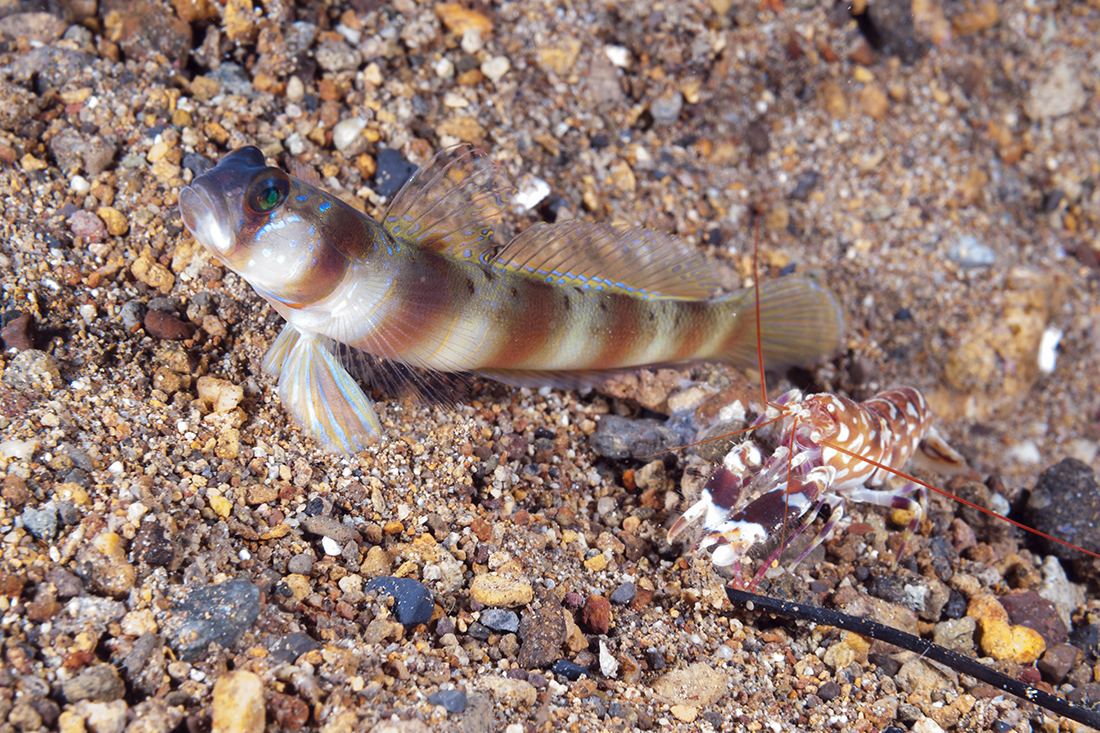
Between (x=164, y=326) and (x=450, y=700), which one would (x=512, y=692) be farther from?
(x=164, y=326)

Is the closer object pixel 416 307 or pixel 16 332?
pixel 16 332

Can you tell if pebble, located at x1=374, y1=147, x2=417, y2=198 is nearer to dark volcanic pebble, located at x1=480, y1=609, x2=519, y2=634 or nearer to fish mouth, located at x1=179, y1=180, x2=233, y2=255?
fish mouth, located at x1=179, y1=180, x2=233, y2=255

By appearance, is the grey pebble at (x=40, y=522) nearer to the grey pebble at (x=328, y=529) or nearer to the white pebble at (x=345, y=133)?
the grey pebble at (x=328, y=529)

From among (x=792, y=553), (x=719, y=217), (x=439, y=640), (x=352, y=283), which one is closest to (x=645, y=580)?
(x=792, y=553)

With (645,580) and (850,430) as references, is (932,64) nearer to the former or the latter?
(850,430)

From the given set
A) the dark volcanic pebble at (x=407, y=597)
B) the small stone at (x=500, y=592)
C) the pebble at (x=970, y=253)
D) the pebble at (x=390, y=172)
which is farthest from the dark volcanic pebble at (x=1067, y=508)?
the pebble at (x=390, y=172)

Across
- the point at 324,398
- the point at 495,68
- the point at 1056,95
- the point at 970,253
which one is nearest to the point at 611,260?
the point at 324,398
